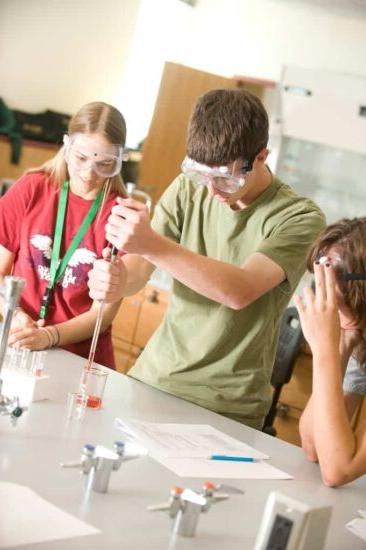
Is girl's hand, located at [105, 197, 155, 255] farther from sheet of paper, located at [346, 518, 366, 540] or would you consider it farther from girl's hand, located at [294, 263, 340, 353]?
sheet of paper, located at [346, 518, 366, 540]

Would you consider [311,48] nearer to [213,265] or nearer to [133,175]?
[133,175]

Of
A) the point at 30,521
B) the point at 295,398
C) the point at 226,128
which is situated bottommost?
the point at 295,398

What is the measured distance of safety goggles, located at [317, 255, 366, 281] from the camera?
1.99 m

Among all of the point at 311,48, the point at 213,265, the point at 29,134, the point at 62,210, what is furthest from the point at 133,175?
the point at 213,265

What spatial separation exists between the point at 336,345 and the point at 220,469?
38cm

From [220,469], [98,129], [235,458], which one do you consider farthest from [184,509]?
[98,129]

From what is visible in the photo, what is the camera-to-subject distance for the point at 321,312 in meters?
1.95

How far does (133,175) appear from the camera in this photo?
6.81 m

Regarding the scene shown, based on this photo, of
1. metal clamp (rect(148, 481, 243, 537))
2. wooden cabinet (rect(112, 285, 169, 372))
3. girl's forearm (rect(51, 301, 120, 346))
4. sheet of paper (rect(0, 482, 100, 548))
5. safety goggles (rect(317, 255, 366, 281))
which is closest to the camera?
sheet of paper (rect(0, 482, 100, 548))

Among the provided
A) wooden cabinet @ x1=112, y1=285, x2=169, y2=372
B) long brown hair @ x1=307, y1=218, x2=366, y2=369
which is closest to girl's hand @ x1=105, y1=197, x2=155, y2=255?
long brown hair @ x1=307, y1=218, x2=366, y2=369

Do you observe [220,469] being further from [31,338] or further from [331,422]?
[31,338]

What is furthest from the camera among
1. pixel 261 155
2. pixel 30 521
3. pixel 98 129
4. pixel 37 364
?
pixel 98 129

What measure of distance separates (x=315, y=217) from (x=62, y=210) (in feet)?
2.50

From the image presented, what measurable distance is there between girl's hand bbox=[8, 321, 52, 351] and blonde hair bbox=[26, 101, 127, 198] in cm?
46
